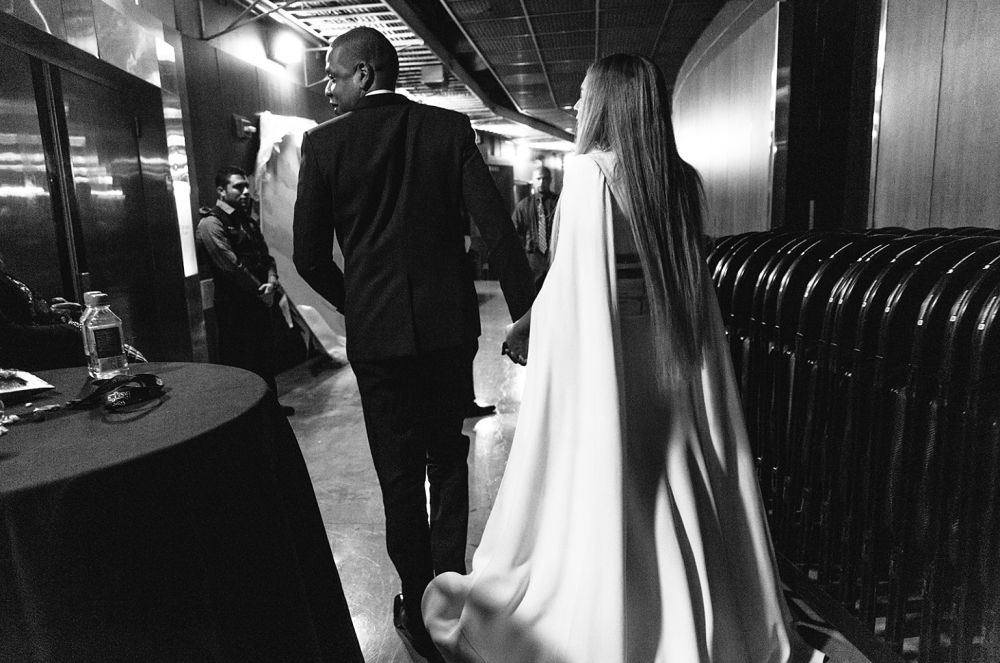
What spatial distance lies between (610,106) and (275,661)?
1421mm

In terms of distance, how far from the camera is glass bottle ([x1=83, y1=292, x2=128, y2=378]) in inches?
62.0

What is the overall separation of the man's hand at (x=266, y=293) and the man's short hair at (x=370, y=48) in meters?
2.67

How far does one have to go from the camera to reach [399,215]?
5.98ft

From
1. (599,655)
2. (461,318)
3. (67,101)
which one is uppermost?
(67,101)

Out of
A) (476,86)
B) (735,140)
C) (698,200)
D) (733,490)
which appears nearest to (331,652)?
(733,490)

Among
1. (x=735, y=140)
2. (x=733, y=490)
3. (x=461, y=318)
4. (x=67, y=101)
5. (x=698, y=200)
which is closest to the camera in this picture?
(x=698, y=200)

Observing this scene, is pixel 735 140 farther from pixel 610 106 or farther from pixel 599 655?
pixel 599 655

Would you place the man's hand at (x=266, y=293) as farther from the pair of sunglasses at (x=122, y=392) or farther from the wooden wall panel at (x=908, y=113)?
the wooden wall panel at (x=908, y=113)

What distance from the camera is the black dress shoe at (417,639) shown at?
195 cm

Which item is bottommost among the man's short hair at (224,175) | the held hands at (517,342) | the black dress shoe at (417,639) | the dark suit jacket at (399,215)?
the black dress shoe at (417,639)

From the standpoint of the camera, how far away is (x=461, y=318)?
1.88m

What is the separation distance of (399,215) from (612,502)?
0.96 metres

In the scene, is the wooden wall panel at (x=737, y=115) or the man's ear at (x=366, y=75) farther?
the wooden wall panel at (x=737, y=115)

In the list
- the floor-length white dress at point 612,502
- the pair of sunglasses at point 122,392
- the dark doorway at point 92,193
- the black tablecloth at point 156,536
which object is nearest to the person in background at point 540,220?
the dark doorway at point 92,193
